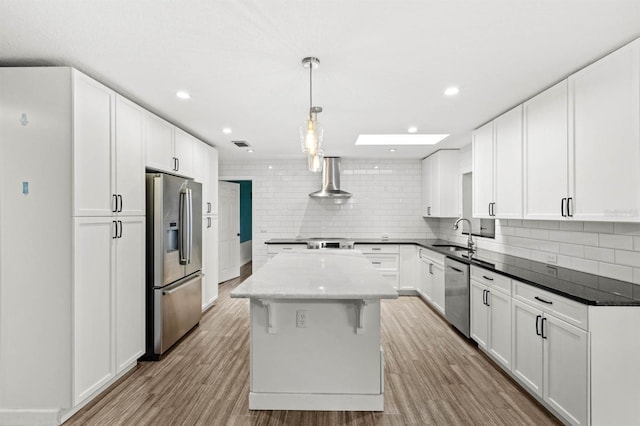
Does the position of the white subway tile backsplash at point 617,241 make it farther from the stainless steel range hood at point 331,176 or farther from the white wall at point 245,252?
the white wall at point 245,252

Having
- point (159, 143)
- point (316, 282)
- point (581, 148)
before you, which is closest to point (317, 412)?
point (316, 282)

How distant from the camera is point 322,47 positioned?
2088mm

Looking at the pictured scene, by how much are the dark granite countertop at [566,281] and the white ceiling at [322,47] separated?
5.15 feet

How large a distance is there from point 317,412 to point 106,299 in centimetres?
189

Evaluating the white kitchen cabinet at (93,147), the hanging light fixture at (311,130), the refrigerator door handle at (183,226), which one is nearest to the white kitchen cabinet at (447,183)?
the hanging light fixture at (311,130)

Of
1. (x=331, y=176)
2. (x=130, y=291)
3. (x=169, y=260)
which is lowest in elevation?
(x=130, y=291)

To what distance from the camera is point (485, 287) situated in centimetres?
316

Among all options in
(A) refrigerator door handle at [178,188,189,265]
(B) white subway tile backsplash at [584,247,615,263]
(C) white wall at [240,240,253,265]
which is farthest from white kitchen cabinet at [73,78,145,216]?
(C) white wall at [240,240,253,265]

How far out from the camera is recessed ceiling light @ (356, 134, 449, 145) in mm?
4973

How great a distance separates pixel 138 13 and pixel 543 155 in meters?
3.11

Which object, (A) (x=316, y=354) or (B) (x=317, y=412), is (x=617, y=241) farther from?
(B) (x=317, y=412)

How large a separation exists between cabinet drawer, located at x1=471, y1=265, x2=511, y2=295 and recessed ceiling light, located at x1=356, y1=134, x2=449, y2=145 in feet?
7.39

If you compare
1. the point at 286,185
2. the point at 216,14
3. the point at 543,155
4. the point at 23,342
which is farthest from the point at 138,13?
the point at 286,185

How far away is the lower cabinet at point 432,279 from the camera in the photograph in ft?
14.7
